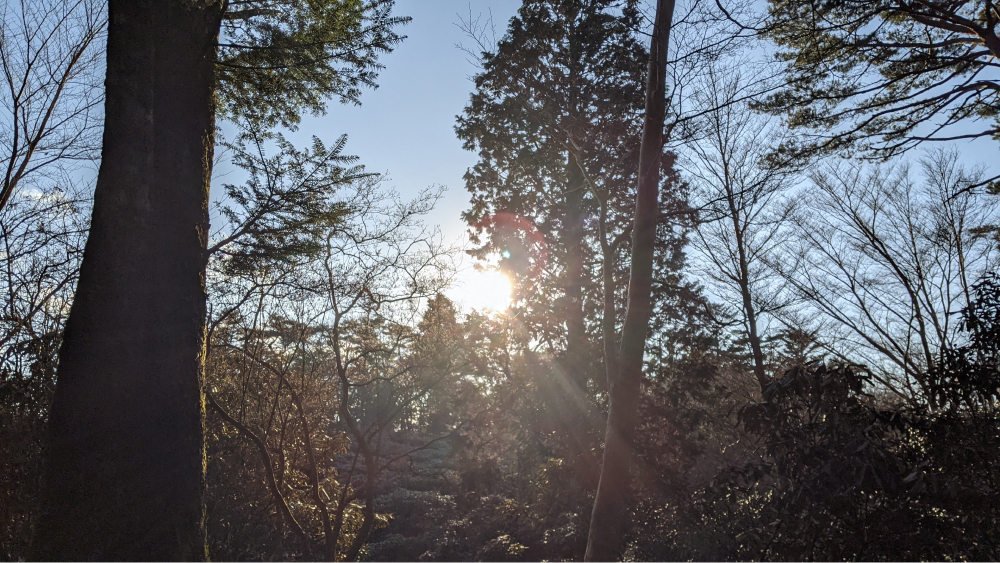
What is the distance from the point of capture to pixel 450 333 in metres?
7.78

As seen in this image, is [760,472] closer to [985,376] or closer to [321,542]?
[985,376]

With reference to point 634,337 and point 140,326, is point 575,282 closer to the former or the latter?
point 634,337

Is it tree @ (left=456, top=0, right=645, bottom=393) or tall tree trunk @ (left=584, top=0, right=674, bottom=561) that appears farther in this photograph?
tree @ (left=456, top=0, right=645, bottom=393)

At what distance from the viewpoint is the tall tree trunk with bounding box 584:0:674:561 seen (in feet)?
16.4

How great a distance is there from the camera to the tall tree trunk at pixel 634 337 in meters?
5.00

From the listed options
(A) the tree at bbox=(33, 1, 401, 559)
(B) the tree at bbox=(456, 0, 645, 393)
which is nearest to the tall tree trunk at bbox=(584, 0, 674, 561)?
(B) the tree at bbox=(456, 0, 645, 393)

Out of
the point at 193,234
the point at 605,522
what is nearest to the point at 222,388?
the point at 193,234

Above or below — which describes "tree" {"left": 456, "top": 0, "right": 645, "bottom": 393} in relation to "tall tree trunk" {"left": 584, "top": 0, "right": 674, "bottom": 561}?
above

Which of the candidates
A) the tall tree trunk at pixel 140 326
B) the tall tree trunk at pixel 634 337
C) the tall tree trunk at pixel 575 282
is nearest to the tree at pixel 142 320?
the tall tree trunk at pixel 140 326

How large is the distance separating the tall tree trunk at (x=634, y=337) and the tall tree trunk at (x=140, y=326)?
139 inches

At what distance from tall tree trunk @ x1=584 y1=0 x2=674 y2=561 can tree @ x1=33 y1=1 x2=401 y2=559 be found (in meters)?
3.52

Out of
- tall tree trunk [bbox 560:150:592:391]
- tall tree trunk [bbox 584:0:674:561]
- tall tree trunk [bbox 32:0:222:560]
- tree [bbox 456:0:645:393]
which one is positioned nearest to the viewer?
tall tree trunk [bbox 32:0:222:560]

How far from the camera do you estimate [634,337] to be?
5.16m

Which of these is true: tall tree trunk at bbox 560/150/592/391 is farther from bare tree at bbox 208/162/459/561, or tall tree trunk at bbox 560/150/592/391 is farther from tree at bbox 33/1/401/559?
tree at bbox 33/1/401/559
